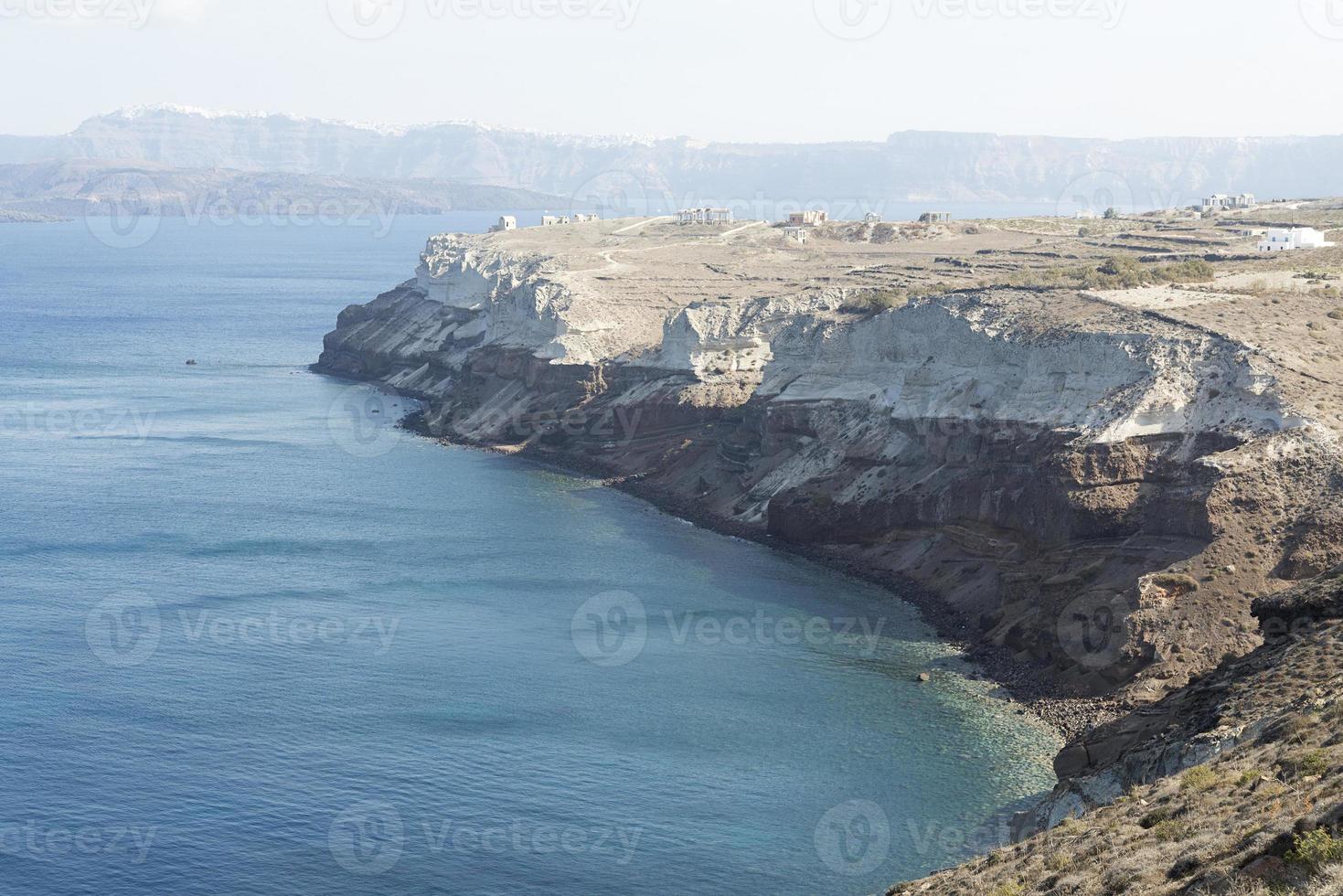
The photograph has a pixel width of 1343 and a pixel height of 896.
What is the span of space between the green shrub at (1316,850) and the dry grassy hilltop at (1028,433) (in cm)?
23

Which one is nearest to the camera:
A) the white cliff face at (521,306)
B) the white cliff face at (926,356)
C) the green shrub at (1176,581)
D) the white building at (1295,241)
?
the green shrub at (1176,581)

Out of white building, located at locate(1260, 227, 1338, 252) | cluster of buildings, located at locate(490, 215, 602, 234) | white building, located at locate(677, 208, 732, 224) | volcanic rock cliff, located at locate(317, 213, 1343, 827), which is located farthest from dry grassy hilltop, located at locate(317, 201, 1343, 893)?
cluster of buildings, located at locate(490, 215, 602, 234)

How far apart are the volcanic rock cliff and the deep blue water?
4325mm

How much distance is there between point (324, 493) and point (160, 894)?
49.0 meters

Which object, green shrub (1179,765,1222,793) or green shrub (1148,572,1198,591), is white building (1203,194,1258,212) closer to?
green shrub (1148,572,1198,591)

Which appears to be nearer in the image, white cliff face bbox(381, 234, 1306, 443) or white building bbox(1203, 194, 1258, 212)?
white cliff face bbox(381, 234, 1306, 443)

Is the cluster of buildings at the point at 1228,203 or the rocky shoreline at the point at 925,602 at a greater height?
the cluster of buildings at the point at 1228,203

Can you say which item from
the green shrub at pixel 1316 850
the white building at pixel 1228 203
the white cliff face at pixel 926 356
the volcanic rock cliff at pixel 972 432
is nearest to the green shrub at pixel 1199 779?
the volcanic rock cliff at pixel 972 432

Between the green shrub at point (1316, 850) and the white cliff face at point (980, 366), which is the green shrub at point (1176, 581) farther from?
the green shrub at point (1316, 850)

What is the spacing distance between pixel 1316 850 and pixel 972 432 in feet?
170

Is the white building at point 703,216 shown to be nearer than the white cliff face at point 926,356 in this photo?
No

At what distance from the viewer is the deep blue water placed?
40906mm

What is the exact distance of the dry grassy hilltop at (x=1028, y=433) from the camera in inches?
2063

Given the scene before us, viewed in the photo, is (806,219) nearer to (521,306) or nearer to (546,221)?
(546,221)
